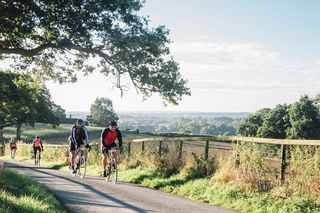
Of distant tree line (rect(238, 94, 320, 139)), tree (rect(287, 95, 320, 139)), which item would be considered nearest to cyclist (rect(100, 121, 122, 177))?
distant tree line (rect(238, 94, 320, 139))

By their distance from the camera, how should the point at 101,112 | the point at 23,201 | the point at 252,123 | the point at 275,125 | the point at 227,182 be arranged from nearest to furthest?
the point at 23,201 → the point at 227,182 → the point at 275,125 → the point at 252,123 → the point at 101,112

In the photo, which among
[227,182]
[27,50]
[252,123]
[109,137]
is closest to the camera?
[227,182]

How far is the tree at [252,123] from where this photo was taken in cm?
8982

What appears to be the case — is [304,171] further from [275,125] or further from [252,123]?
[252,123]

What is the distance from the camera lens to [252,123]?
91750 millimetres

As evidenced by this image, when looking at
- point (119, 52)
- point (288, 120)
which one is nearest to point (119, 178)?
point (119, 52)

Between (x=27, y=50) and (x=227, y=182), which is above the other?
(x=27, y=50)

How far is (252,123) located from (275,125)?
9.89 metres

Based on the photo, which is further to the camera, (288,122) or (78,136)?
(288,122)

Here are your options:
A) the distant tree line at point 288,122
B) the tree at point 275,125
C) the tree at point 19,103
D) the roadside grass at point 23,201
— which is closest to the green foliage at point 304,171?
the roadside grass at point 23,201

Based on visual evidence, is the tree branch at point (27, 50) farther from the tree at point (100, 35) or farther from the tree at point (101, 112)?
the tree at point (101, 112)

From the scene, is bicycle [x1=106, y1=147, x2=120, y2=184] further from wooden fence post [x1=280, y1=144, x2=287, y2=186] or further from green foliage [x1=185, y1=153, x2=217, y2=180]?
wooden fence post [x1=280, y1=144, x2=287, y2=186]

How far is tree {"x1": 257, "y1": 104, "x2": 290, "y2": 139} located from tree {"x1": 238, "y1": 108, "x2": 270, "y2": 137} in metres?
5.89

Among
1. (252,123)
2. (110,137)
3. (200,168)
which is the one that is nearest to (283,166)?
(200,168)
